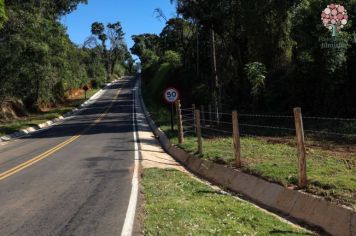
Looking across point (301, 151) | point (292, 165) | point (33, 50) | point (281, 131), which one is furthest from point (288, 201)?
point (33, 50)

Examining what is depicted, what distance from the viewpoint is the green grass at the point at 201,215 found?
299 inches

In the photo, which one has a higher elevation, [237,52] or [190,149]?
[237,52]

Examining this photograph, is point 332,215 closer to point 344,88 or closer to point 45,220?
point 45,220

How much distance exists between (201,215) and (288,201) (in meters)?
1.69

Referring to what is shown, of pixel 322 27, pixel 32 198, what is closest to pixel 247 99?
pixel 322 27

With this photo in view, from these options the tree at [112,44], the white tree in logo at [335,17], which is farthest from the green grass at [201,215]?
the tree at [112,44]

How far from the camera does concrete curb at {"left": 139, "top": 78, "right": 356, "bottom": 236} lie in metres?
7.50

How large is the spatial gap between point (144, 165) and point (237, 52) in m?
20.7

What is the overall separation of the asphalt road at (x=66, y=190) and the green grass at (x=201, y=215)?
0.61 metres

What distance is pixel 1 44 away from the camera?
36.7m

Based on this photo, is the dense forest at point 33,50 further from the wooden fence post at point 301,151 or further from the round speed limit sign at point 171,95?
the wooden fence post at point 301,151

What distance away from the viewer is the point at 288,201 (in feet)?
29.8

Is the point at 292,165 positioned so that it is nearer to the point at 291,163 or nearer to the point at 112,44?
the point at 291,163

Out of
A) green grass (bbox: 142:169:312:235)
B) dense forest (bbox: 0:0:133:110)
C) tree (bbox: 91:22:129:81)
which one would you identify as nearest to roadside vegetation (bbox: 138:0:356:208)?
green grass (bbox: 142:169:312:235)
